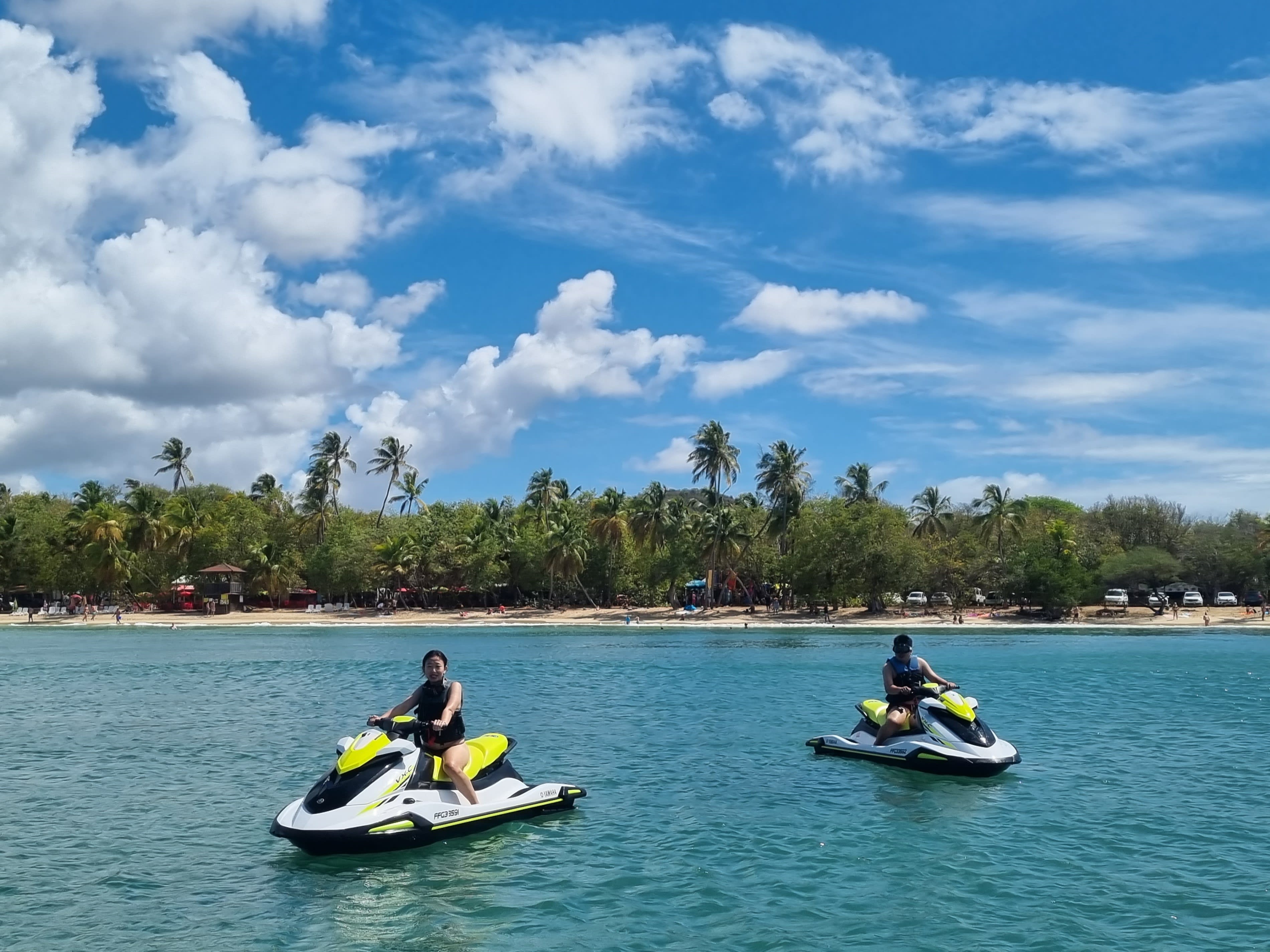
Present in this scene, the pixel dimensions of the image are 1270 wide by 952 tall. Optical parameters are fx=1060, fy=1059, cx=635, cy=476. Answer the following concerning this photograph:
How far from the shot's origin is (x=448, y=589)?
→ 105 meters

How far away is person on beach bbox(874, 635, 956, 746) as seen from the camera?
18.4 metres

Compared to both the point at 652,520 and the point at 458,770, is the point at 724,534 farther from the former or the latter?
Result: the point at 458,770

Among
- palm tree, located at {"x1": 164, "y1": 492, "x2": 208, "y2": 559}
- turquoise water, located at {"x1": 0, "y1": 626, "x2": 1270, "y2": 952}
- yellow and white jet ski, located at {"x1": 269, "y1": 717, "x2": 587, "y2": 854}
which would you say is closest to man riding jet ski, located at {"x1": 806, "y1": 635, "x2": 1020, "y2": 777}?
turquoise water, located at {"x1": 0, "y1": 626, "x2": 1270, "y2": 952}

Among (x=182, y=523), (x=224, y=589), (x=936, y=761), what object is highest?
(x=182, y=523)

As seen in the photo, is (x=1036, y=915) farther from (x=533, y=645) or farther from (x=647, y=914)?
(x=533, y=645)

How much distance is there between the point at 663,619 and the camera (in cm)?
9288

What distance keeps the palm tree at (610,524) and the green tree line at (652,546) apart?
209mm

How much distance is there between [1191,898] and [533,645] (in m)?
55.0

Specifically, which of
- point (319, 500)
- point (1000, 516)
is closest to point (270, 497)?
point (319, 500)

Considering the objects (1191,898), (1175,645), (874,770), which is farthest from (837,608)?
(1191,898)

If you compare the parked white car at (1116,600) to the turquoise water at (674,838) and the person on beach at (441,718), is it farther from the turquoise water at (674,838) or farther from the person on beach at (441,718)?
the person on beach at (441,718)

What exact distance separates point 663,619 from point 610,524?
377 inches

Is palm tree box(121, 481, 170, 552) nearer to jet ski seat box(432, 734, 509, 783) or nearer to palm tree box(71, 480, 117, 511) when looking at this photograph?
palm tree box(71, 480, 117, 511)

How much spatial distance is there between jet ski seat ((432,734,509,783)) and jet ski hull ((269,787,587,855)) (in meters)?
0.46
